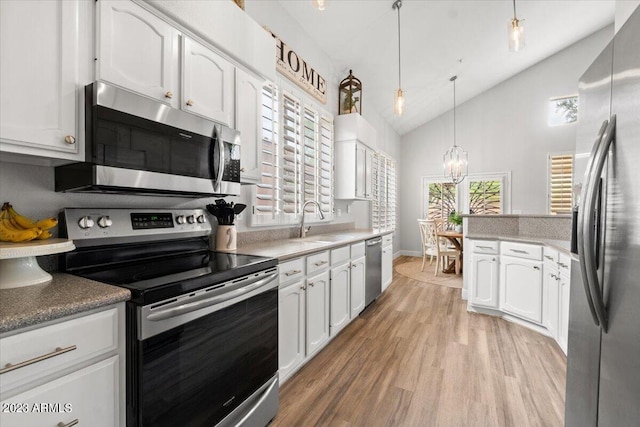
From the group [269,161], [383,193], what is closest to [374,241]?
[269,161]

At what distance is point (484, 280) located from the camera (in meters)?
3.37

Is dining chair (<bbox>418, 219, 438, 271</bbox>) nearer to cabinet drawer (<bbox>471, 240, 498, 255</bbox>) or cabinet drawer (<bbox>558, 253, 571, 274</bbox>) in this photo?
cabinet drawer (<bbox>471, 240, 498, 255</bbox>)

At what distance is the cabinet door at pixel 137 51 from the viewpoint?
4.05 ft

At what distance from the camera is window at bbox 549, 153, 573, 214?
5852 mm

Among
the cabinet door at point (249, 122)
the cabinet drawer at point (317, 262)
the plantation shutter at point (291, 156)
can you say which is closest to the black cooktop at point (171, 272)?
the cabinet drawer at point (317, 262)

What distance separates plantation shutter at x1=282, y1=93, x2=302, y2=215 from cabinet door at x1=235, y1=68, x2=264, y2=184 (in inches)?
29.4

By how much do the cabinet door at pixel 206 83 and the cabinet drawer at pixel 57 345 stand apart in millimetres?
1100

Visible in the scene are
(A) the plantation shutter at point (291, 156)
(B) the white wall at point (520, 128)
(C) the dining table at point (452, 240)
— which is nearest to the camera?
(A) the plantation shutter at point (291, 156)

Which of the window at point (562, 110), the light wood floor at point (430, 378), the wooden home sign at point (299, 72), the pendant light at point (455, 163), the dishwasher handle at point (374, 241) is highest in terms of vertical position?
the window at point (562, 110)

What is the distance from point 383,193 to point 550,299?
11.9 ft

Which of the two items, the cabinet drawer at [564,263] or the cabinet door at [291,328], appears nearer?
the cabinet door at [291,328]

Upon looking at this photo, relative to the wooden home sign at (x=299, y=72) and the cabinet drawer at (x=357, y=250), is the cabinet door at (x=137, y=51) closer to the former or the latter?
the wooden home sign at (x=299, y=72)

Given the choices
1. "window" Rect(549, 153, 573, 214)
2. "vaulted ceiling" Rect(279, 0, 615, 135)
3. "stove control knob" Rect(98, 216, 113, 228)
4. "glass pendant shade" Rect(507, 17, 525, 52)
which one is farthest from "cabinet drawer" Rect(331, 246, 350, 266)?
"window" Rect(549, 153, 573, 214)

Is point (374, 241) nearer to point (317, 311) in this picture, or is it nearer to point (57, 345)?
point (317, 311)
